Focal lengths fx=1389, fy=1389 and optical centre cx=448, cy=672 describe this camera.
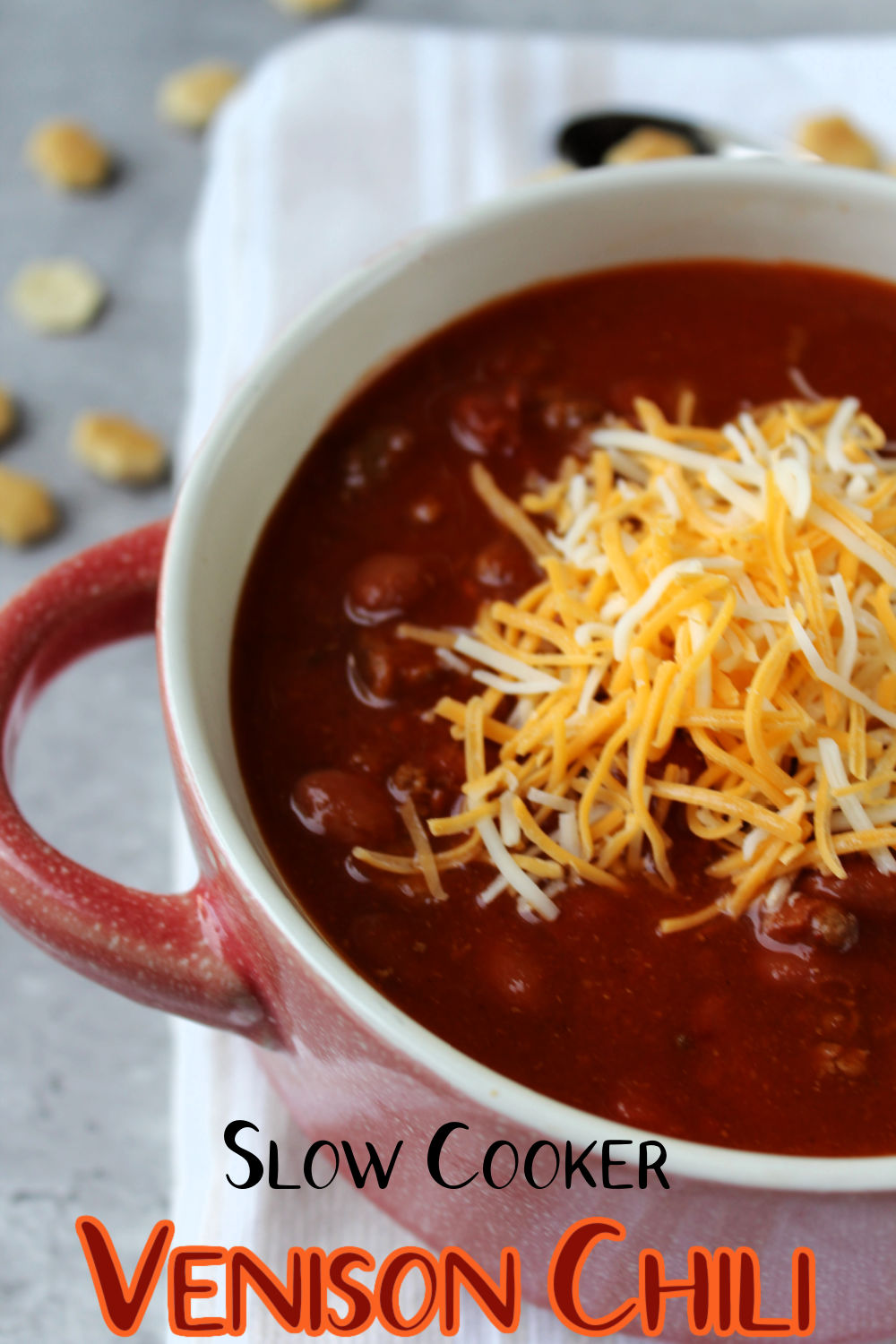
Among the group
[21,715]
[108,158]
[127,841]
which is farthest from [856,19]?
[21,715]

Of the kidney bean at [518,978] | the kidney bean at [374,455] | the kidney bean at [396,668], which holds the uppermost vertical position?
the kidney bean at [374,455]

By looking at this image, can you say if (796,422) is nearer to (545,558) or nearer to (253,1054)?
(545,558)

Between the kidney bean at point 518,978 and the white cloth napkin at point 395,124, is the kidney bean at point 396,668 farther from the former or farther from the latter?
the white cloth napkin at point 395,124

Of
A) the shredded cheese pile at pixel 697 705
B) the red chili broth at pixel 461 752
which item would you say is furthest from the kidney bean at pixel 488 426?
the shredded cheese pile at pixel 697 705

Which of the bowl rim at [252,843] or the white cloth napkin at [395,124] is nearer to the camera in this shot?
the bowl rim at [252,843]

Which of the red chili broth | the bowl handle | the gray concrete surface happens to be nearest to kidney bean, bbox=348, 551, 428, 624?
the red chili broth

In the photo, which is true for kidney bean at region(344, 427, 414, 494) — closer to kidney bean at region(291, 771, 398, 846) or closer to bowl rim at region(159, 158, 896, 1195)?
bowl rim at region(159, 158, 896, 1195)
